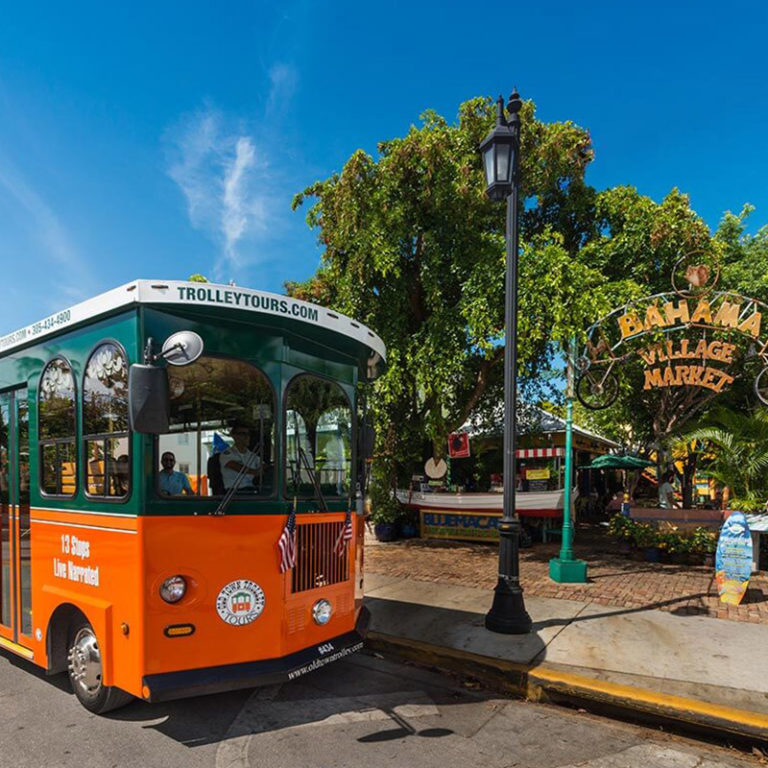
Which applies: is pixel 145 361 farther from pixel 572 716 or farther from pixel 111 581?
pixel 572 716

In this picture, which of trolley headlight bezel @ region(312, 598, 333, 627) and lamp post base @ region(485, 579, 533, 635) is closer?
trolley headlight bezel @ region(312, 598, 333, 627)

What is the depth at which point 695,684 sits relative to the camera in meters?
4.68

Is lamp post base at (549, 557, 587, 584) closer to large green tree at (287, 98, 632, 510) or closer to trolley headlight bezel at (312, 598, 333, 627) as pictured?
large green tree at (287, 98, 632, 510)

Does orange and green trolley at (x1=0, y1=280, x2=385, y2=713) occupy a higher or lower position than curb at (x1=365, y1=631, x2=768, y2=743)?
higher

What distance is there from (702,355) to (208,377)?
8.45 metres

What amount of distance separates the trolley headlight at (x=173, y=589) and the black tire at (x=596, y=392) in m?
6.87

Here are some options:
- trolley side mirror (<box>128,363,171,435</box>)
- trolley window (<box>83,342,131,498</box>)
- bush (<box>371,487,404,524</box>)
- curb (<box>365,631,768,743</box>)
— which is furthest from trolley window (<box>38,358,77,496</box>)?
bush (<box>371,487,404,524</box>)

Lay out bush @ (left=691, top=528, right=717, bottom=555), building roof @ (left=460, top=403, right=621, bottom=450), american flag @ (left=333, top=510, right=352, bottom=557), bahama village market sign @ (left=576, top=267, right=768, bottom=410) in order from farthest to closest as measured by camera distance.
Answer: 1. building roof @ (left=460, top=403, right=621, bottom=450)
2. bush @ (left=691, top=528, right=717, bottom=555)
3. bahama village market sign @ (left=576, top=267, right=768, bottom=410)
4. american flag @ (left=333, top=510, right=352, bottom=557)

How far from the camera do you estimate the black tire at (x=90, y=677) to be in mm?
4156

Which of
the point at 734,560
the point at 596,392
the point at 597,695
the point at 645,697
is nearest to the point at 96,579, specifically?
the point at 597,695

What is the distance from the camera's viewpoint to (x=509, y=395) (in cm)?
628

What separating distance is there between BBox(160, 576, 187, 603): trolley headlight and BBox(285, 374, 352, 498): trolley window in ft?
3.15

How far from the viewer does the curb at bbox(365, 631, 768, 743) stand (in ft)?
13.5

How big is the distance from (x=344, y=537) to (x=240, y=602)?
1148 mm
